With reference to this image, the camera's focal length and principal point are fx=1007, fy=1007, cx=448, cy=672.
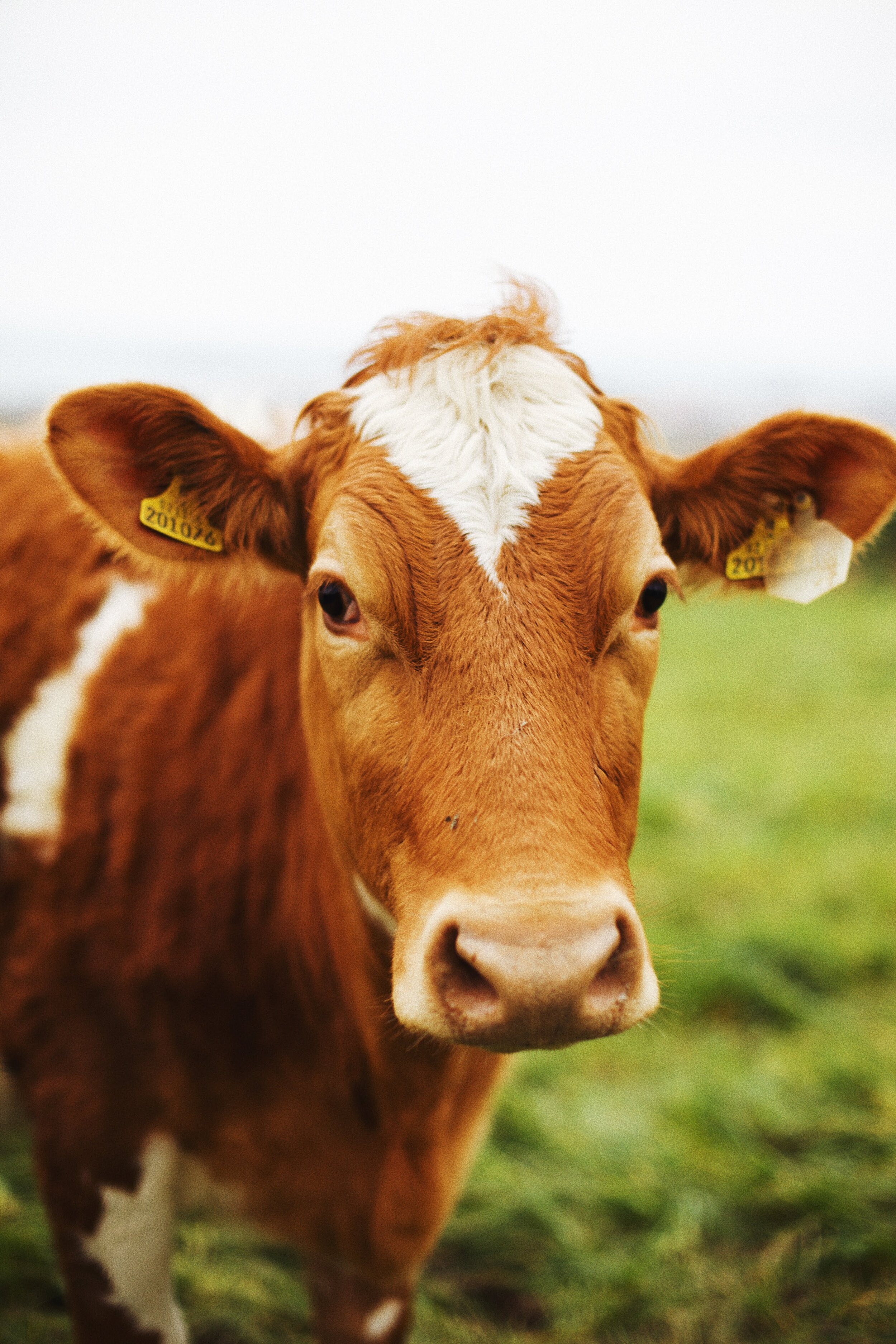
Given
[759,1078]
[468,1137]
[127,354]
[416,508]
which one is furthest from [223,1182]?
[127,354]

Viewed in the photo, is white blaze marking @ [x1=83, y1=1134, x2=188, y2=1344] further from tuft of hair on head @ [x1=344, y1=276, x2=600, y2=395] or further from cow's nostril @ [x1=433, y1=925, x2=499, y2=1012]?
tuft of hair on head @ [x1=344, y1=276, x2=600, y2=395]

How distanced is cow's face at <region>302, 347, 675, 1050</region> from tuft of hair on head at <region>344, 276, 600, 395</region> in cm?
4

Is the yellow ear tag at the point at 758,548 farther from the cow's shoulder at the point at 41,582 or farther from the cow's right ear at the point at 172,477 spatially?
the cow's shoulder at the point at 41,582

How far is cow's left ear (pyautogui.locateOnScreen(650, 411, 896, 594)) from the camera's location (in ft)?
7.12

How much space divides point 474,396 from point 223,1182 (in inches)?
75.5

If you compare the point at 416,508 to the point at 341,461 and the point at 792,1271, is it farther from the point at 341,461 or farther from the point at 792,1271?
the point at 792,1271

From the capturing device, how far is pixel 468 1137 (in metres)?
2.64

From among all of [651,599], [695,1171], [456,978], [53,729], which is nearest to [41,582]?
[53,729]

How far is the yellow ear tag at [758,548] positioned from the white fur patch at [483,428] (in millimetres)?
Answer: 506

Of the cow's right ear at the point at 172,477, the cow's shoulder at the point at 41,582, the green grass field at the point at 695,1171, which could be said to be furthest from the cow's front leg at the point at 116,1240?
the cow's right ear at the point at 172,477

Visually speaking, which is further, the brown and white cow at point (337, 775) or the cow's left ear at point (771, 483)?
the cow's left ear at point (771, 483)

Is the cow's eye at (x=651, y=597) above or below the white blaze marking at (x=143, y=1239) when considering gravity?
above

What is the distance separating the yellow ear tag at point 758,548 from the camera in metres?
2.33

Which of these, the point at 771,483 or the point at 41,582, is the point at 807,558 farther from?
the point at 41,582
